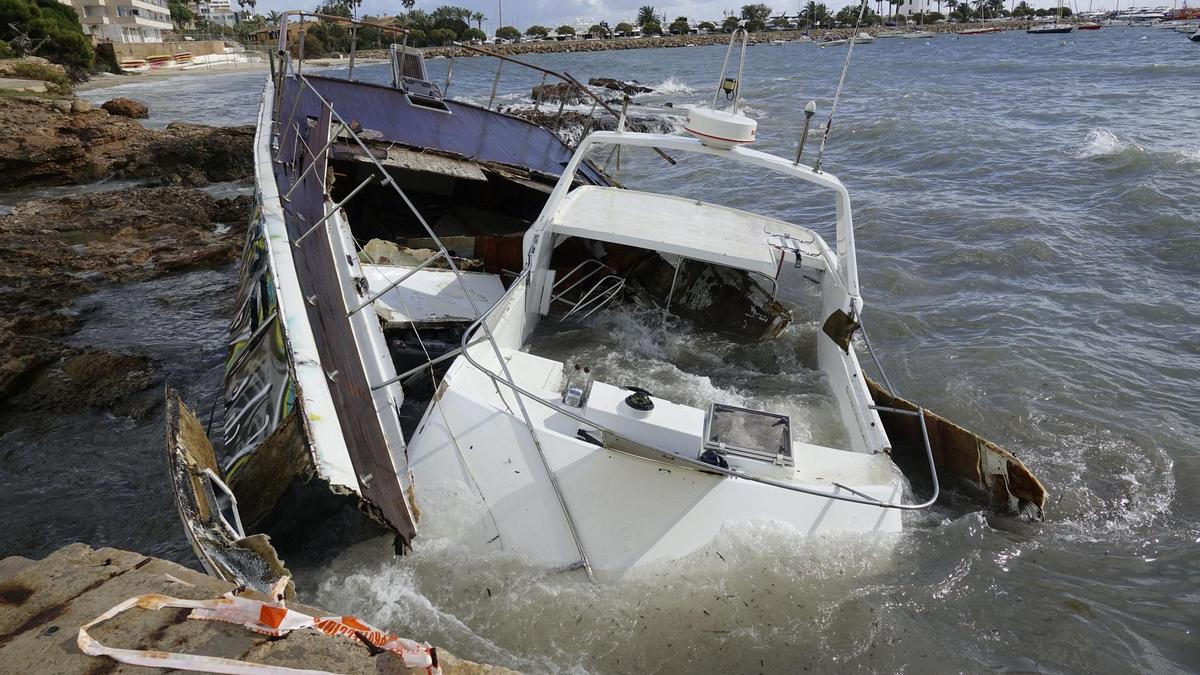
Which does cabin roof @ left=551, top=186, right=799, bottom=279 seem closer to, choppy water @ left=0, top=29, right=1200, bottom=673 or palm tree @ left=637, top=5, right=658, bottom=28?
choppy water @ left=0, top=29, right=1200, bottom=673

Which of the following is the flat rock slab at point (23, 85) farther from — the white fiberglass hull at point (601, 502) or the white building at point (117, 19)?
the white building at point (117, 19)

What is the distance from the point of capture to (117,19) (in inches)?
2379

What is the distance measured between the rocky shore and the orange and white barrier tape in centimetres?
424

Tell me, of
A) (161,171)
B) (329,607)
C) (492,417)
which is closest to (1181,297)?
(492,417)

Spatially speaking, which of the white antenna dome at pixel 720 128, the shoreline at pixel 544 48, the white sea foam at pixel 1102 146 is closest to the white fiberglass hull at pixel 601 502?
the white antenna dome at pixel 720 128

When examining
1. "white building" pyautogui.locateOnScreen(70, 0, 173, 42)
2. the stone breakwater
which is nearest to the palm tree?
the stone breakwater

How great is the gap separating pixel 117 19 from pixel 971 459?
75787mm

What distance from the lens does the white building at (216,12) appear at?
10668 cm

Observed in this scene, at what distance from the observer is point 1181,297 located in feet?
28.5

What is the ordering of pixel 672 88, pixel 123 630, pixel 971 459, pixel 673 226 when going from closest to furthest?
pixel 123 630
pixel 971 459
pixel 673 226
pixel 672 88

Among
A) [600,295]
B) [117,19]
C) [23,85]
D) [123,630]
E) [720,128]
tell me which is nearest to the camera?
[123,630]

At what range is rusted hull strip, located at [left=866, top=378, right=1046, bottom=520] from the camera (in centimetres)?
463

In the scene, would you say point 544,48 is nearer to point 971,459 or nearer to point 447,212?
point 447,212

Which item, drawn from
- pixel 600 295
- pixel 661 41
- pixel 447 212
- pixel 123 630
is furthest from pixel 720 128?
pixel 661 41
